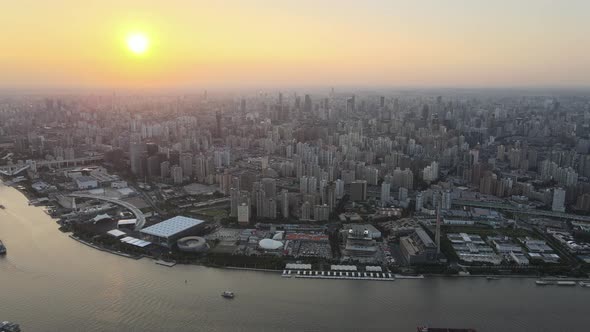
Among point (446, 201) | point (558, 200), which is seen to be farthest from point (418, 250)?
point (558, 200)

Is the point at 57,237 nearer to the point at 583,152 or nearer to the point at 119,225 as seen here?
the point at 119,225

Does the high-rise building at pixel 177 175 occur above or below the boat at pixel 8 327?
above

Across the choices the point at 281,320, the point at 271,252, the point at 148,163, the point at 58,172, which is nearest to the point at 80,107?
the point at 58,172

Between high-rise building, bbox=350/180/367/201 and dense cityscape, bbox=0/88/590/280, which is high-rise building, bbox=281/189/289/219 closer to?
dense cityscape, bbox=0/88/590/280

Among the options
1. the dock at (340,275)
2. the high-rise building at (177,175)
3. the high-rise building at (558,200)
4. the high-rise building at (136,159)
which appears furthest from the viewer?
the high-rise building at (136,159)

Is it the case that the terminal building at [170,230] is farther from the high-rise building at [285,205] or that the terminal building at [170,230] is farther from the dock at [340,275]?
the dock at [340,275]

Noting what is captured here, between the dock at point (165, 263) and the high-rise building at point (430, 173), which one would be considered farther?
the high-rise building at point (430, 173)

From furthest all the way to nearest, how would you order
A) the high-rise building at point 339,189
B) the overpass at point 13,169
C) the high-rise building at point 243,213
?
the overpass at point 13,169
the high-rise building at point 339,189
the high-rise building at point 243,213

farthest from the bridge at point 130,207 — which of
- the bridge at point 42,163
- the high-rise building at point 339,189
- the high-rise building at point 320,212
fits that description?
the high-rise building at point 339,189

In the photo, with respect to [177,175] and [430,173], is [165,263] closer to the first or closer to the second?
[177,175]
